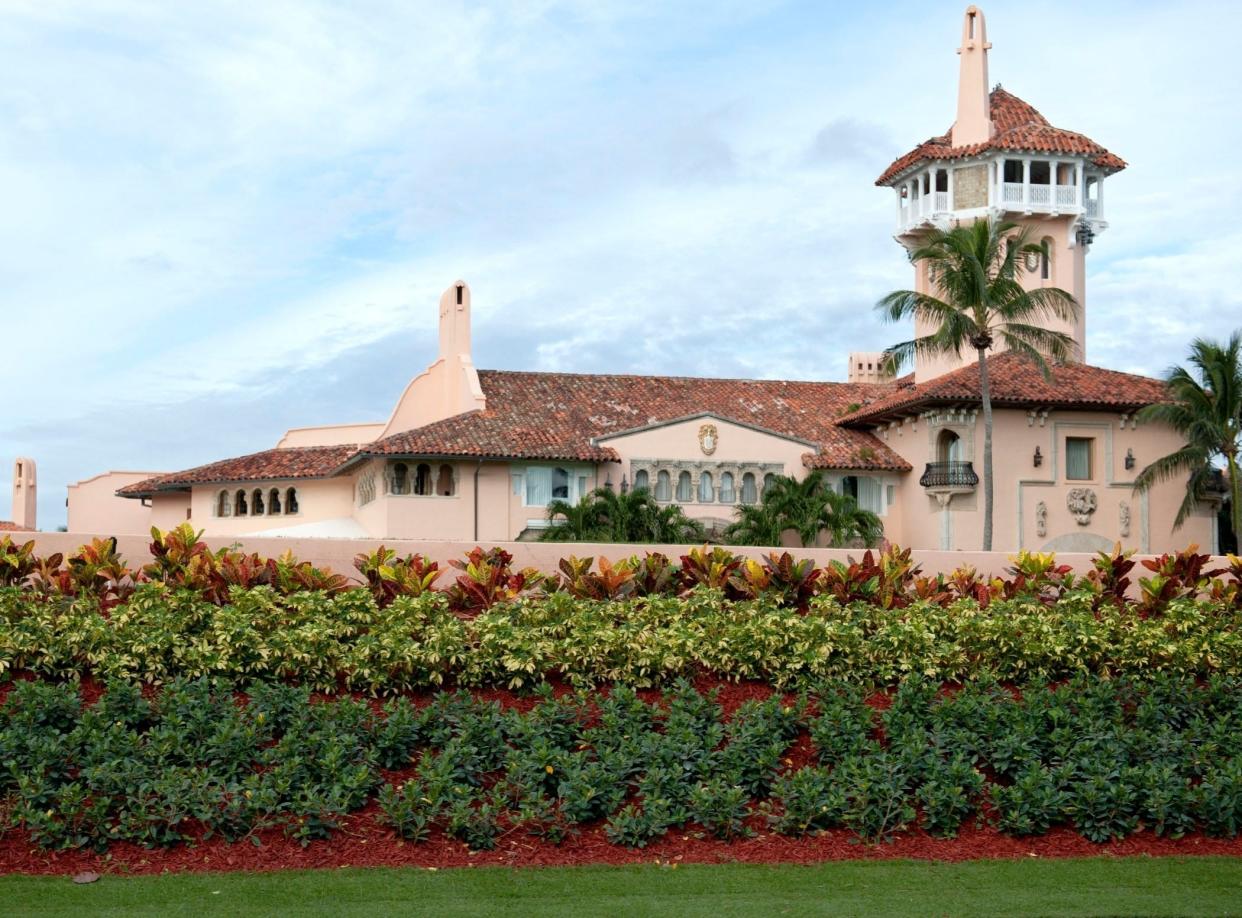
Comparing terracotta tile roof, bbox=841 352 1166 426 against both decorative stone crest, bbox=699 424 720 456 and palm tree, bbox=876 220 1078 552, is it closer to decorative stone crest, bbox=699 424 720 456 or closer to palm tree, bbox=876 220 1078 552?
palm tree, bbox=876 220 1078 552

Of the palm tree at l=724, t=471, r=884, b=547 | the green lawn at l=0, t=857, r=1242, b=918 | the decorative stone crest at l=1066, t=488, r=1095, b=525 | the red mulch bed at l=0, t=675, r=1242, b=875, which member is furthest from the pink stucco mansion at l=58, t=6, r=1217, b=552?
the green lawn at l=0, t=857, r=1242, b=918

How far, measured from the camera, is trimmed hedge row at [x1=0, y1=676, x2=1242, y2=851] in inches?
456

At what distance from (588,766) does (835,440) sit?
34.2 meters

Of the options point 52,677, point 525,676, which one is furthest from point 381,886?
point 52,677

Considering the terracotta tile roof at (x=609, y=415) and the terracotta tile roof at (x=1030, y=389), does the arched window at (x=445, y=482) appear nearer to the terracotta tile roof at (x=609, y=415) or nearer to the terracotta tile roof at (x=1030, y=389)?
the terracotta tile roof at (x=609, y=415)

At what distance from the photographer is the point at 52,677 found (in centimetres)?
1473

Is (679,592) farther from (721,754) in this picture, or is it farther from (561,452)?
(561,452)

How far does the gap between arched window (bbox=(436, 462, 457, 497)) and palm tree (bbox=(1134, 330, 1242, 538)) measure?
62.5 feet

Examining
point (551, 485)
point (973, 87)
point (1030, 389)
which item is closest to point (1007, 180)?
point (973, 87)

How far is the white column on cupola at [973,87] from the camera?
46719 mm

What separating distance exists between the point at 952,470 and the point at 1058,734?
29.5 metres

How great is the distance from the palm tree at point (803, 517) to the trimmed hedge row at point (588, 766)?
84.4ft

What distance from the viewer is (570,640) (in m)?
15.3

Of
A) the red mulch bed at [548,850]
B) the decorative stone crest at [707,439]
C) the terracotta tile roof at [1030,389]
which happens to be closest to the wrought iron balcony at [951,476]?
the terracotta tile roof at [1030,389]
